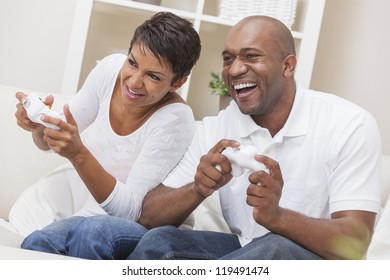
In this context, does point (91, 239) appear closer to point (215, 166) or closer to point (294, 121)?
point (215, 166)

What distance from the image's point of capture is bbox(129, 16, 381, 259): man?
120 centimetres

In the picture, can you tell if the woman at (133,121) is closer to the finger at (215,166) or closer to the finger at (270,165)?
the finger at (215,166)

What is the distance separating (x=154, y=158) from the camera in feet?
4.73

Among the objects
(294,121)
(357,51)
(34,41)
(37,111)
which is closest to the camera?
(37,111)

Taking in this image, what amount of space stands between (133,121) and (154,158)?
5.0 inches

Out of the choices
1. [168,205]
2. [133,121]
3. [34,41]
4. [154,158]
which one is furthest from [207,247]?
[34,41]

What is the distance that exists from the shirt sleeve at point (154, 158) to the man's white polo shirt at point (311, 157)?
3cm

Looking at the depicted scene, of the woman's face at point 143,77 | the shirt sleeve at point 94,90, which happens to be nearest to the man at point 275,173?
the woman's face at point 143,77

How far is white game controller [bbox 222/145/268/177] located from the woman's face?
0.31 meters

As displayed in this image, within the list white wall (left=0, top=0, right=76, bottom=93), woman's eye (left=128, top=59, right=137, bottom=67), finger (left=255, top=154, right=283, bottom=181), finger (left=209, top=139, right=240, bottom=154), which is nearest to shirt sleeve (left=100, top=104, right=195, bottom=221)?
woman's eye (left=128, top=59, right=137, bottom=67)

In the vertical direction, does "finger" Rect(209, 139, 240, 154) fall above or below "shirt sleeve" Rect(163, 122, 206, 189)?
above

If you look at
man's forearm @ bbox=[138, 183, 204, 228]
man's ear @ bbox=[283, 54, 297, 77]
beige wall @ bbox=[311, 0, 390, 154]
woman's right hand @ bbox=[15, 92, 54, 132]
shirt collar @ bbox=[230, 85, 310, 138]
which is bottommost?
man's forearm @ bbox=[138, 183, 204, 228]

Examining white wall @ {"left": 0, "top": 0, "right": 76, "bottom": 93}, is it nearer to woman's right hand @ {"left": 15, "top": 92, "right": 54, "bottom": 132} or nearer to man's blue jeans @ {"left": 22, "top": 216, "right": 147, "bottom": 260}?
woman's right hand @ {"left": 15, "top": 92, "right": 54, "bottom": 132}

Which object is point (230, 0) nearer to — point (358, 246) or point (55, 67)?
point (55, 67)
